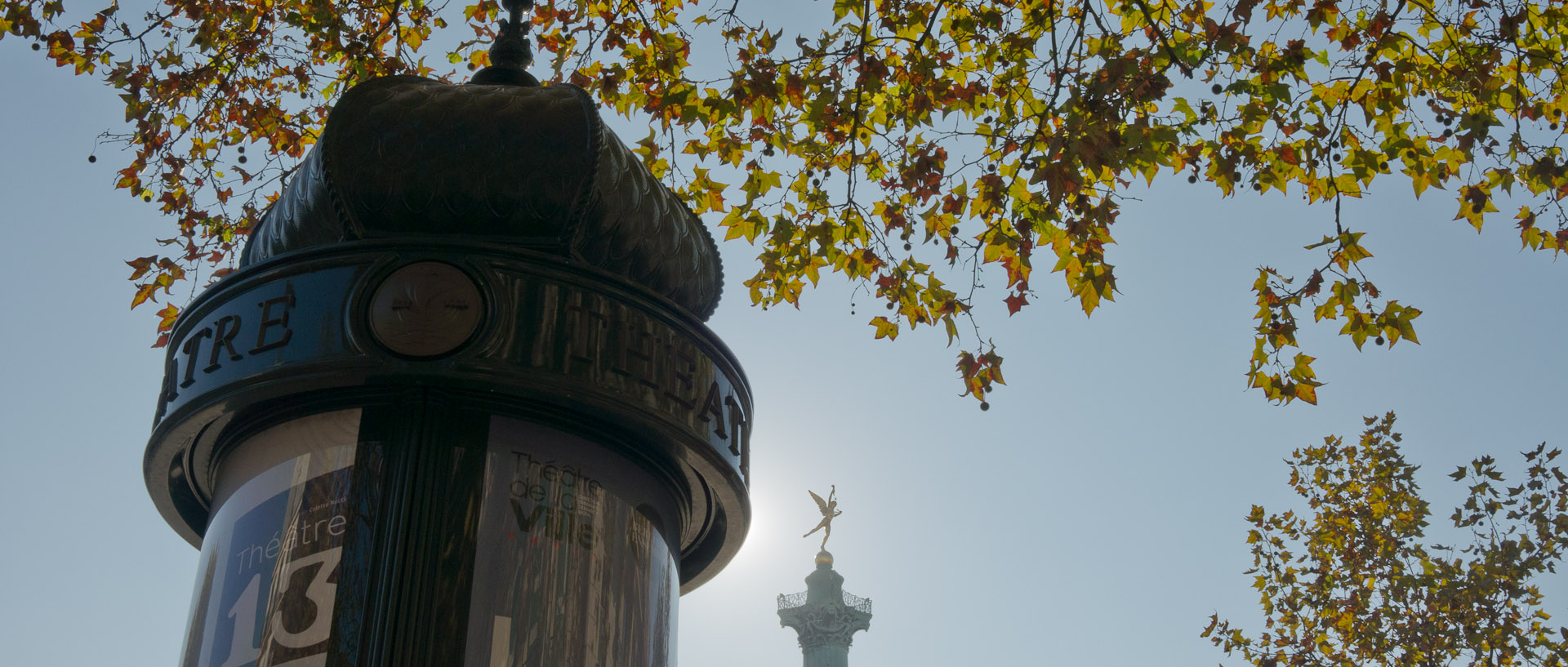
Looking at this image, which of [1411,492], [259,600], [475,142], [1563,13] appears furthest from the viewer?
[1411,492]

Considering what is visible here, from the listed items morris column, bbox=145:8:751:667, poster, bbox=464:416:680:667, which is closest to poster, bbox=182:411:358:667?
morris column, bbox=145:8:751:667

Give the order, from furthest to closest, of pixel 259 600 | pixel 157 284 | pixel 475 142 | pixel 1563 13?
pixel 157 284, pixel 1563 13, pixel 475 142, pixel 259 600

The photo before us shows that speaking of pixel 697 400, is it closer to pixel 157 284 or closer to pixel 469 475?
pixel 469 475

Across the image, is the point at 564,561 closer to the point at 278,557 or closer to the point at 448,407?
the point at 448,407

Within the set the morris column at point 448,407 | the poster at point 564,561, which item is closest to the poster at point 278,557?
the morris column at point 448,407

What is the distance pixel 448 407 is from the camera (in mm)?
3400

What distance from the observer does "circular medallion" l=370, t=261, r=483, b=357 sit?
338 centimetres

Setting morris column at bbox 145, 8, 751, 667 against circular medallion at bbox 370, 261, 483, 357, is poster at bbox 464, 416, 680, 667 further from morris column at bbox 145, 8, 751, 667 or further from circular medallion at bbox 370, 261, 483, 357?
circular medallion at bbox 370, 261, 483, 357

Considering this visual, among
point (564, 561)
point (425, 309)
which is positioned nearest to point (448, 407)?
point (425, 309)

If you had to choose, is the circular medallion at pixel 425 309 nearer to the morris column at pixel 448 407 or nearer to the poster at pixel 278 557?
the morris column at pixel 448 407

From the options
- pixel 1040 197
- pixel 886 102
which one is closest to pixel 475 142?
pixel 1040 197

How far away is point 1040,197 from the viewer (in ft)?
21.8

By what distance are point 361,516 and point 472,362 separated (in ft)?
1.51

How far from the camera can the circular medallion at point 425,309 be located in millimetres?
3383
